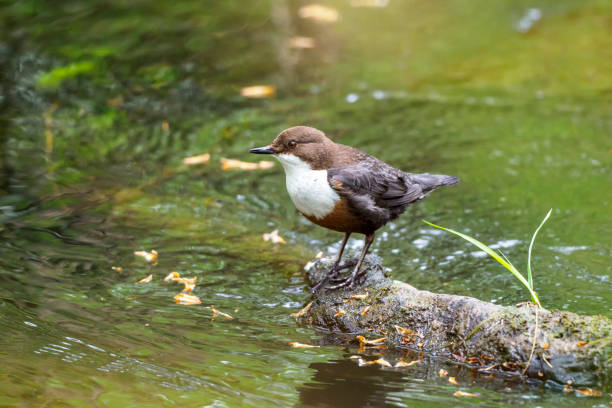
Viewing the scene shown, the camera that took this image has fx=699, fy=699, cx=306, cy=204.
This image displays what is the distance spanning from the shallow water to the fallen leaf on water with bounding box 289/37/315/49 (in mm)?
140

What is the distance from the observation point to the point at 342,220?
379 cm

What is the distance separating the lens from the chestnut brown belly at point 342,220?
147 inches

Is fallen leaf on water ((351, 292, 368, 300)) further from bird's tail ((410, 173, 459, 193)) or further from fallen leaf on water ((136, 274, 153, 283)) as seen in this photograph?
fallen leaf on water ((136, 274, 153, 283))

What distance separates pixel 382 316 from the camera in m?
3.62

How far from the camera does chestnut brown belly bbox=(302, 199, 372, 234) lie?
12.3 feet

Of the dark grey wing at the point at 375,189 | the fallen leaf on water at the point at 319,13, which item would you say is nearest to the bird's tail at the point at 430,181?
the dark grey wing at the point at 375,189

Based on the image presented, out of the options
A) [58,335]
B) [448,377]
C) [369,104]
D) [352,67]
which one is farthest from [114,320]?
[352,67]

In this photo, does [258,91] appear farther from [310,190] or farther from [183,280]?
[310,190]

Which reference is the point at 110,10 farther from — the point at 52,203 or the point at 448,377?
the point at 448,377

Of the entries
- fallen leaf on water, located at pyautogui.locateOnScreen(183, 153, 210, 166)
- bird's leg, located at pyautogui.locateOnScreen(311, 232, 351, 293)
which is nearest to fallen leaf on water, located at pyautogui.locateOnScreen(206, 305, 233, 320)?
bird's leg, located at pyautogui.locateOnScreen(311, 232, 351, 293)

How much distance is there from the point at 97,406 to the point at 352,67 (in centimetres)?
660

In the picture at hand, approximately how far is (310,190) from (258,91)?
4550 mm

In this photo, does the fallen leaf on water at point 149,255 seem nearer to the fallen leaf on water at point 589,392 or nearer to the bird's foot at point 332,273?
the bird's foot at point 332,273

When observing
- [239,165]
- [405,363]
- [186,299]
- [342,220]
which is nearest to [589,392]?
[405,363]
